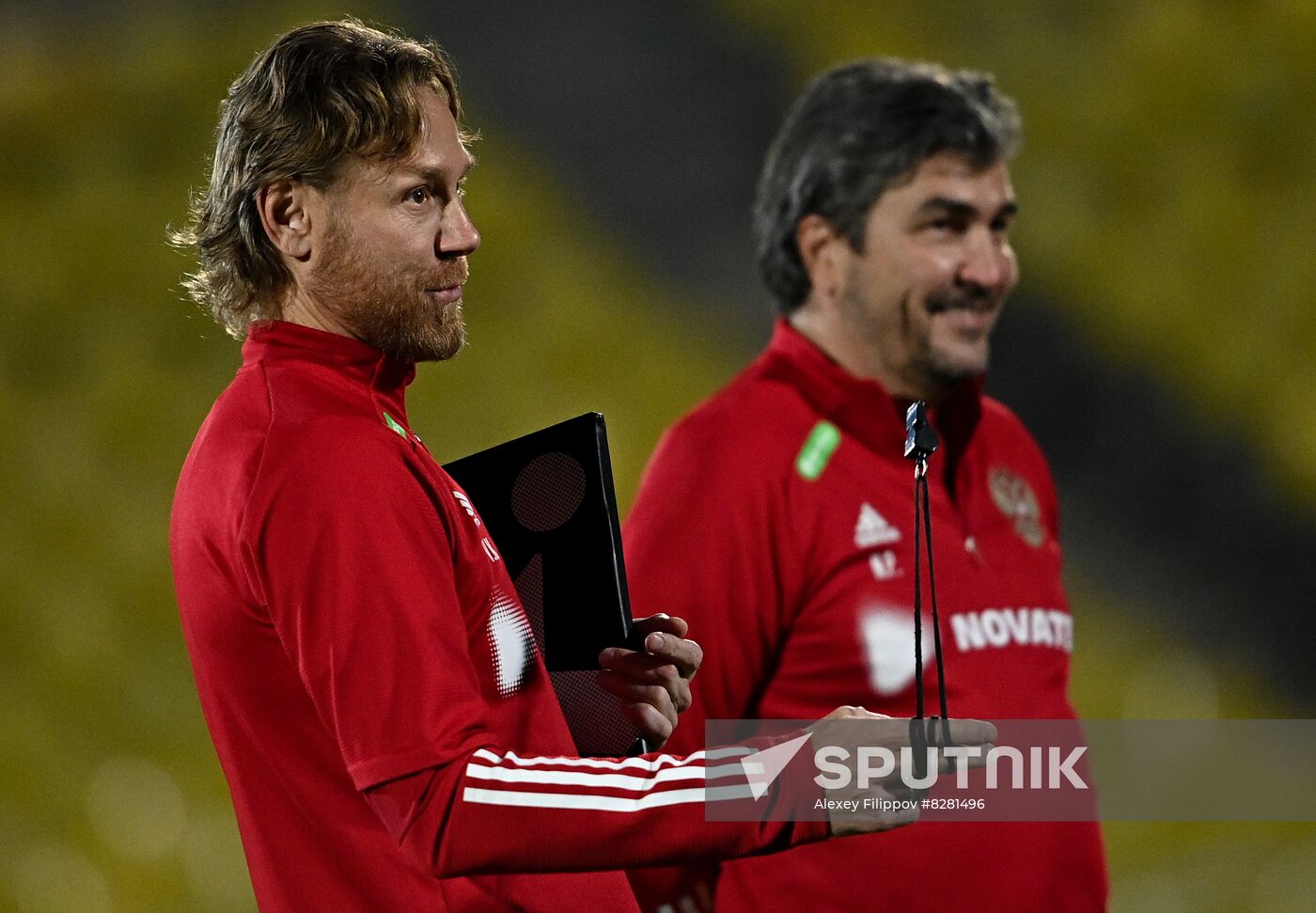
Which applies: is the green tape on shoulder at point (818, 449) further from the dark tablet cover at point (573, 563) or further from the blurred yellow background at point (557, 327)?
the blurred yellow background at point (557, 327)

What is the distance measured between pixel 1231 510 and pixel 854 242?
159 cm

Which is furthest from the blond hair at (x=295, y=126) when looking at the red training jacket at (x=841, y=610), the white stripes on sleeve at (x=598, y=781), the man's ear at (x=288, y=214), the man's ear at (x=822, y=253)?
the man's ear at (x=822, y=253)

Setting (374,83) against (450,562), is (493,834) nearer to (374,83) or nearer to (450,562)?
(450,562)

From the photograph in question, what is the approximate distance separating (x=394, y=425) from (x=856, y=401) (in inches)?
33.0

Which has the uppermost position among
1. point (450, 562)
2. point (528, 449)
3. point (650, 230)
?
point (650, 230)

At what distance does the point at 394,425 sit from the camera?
1043mm

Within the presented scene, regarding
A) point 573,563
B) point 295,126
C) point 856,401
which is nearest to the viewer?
point 295,126

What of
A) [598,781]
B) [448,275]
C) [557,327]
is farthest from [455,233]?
[557,327]

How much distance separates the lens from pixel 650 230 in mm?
3170

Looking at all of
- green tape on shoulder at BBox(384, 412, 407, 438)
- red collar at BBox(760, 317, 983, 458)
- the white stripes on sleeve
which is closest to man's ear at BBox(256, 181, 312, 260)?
green tape on shoulder at BBox(384, 412, 407, 438)

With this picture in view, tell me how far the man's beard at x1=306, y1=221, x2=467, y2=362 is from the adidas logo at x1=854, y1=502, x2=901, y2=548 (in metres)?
0.73

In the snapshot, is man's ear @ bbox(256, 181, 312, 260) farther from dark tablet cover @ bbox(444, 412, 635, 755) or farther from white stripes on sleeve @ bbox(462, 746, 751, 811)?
white stripes on sleeve @ bbox(462, 746, 751, 811)

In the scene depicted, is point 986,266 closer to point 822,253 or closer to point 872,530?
point 822,253

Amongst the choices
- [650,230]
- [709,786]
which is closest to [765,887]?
[709,786]
